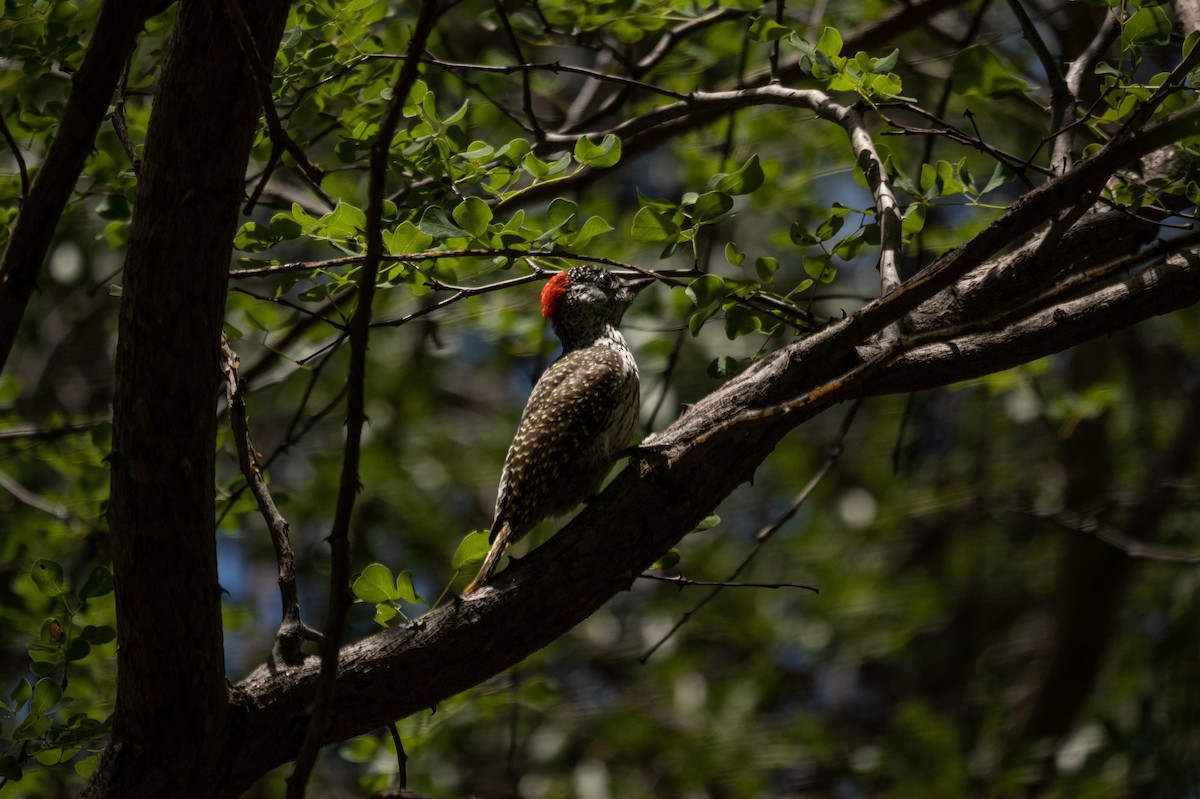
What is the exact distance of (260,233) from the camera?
3.27m

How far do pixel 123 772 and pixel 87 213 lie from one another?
5373mm

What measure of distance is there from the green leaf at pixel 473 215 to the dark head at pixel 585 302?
1.73 meters

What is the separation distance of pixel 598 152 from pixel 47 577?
187 centimetres

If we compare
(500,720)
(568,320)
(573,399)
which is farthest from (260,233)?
(500,720)

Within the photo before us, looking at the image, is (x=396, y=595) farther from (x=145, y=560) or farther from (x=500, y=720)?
(x=500, y=720)

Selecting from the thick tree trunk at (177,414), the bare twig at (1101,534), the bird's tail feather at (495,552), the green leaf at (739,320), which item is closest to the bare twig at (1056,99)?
the green leaf at (739,320)

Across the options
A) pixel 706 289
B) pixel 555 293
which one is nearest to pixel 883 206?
pixel 706 289

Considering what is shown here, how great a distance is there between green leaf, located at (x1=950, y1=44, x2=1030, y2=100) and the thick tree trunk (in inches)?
66.0

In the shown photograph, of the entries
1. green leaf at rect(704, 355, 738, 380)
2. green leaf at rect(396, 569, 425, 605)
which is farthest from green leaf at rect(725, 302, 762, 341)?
green leaf at rect(396, 569, 425, 605)

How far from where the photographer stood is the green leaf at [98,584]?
3201mm

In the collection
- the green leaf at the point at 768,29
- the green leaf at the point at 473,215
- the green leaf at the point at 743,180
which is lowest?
the green leaf at the point at 473,215

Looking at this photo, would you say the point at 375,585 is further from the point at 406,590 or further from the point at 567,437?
the point at 567,437

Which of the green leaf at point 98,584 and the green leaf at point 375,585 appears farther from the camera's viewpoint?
the green leaf at point 98,584

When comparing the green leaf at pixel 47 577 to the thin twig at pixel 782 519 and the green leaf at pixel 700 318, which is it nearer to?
the thin twig at pixel 782 519
